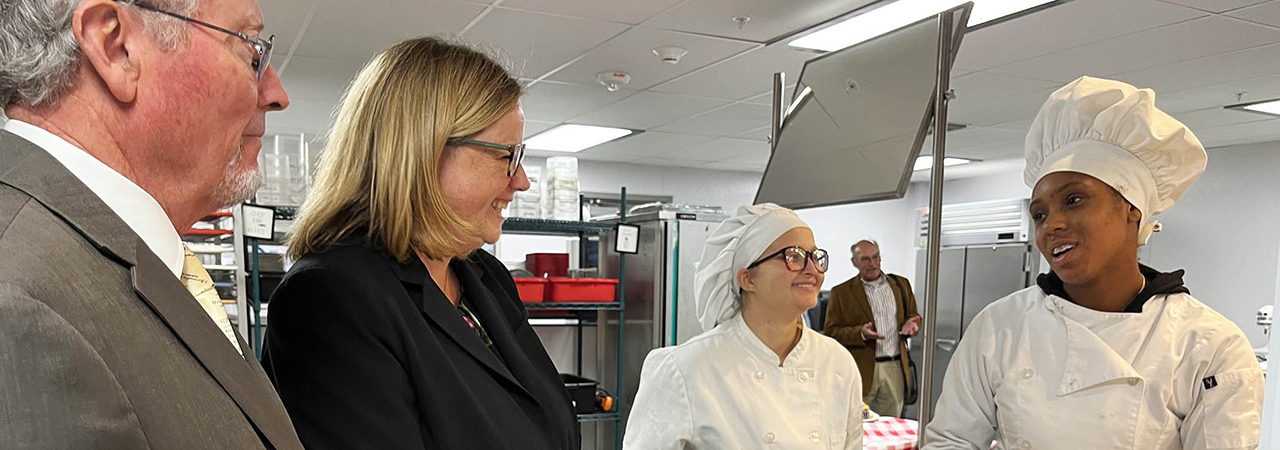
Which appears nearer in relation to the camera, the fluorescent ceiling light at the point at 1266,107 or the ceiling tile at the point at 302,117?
the fluorescent ceiling light at the point at 1266,107

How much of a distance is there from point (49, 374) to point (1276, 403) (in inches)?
31.7

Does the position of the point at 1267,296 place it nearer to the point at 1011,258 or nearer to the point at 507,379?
the point at 1011,258

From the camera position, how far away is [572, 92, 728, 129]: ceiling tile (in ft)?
17.7

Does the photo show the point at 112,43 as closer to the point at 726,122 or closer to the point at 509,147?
the point at 509,147

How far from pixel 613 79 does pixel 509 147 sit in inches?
137

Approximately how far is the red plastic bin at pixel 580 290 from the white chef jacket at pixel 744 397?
2292 millimetres

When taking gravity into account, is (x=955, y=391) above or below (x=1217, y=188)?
below

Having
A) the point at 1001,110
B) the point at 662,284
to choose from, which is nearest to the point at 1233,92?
the point at 1001,110

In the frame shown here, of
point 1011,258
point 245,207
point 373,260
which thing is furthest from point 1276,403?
point 1011,258

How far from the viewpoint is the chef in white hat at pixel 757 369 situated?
1931mm

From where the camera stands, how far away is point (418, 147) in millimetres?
1212

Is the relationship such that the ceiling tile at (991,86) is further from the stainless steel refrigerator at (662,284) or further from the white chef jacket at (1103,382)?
the white chef jacket at (1103,382)

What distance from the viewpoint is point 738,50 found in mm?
4160

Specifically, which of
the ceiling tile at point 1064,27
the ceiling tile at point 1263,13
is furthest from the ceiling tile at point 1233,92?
the ceiling tile at point 1064,27
